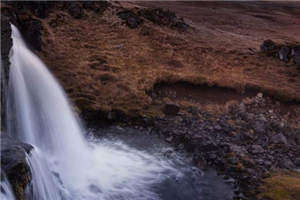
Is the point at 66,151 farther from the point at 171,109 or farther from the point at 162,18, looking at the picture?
the point at 162,18

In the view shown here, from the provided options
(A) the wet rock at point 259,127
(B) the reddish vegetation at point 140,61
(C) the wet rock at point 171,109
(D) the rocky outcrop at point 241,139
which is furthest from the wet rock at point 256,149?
(B) the reddish vegetation at point 140,61

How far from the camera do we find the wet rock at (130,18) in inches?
1011

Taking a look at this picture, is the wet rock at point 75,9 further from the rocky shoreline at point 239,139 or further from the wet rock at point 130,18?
the rocky shoreline at point 239,139

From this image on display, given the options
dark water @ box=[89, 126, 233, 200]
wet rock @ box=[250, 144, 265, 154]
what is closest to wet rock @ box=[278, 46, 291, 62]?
wet rock @ box=[250, 144, 265, 154]

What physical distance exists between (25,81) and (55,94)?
1.54 m

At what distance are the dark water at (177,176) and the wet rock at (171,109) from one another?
1.84 metres

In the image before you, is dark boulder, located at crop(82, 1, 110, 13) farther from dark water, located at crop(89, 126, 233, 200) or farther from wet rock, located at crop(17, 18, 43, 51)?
dark water, located at crop(89, 126, 233, 200)

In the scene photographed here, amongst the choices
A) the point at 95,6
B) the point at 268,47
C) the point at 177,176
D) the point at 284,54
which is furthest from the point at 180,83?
the point at 95,6

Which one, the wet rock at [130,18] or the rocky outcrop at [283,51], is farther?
the wet rock at [130,18]

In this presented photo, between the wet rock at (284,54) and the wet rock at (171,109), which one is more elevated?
the wet rock at (284,54)

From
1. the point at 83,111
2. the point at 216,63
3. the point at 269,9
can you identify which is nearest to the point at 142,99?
the point at 83,111

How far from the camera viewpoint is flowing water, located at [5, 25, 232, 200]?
11.4m

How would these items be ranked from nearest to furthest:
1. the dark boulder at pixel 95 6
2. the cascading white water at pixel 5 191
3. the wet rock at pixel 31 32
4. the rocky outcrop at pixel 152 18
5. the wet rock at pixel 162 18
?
the cascading white water at pixel 5 191, the wet rock at pixel 31 32, the rocky outcrop at pixel 152 18, the dark boulder at pixel 95 6, the wet rock at pixel 162 18

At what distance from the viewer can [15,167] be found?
713 centimetres
